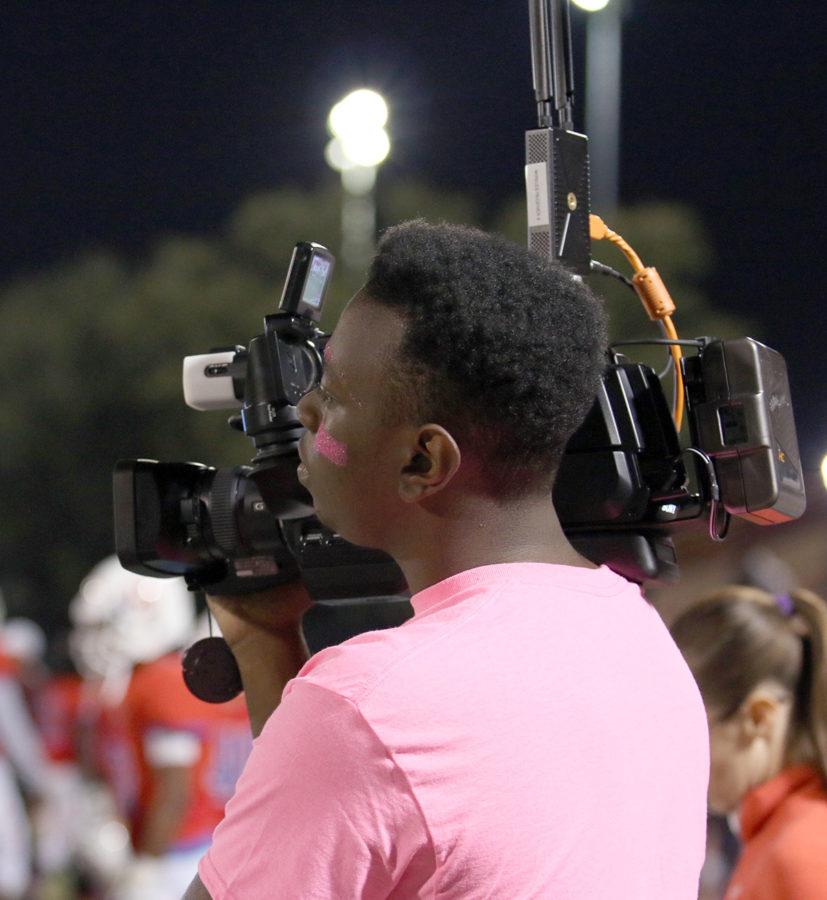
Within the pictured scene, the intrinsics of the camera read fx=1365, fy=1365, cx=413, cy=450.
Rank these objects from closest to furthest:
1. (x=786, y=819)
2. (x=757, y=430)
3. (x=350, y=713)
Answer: (x=350, y=713) → (x=757, y=430) → (x=786, y=819)

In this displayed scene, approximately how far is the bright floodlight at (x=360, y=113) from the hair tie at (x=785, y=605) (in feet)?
10.9

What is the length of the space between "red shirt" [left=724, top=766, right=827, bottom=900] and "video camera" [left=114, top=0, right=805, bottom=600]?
51 cm

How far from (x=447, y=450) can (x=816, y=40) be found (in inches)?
223

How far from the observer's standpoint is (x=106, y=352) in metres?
8.09

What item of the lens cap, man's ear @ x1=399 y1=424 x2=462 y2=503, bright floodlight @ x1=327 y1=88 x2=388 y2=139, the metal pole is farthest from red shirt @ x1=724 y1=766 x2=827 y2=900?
the metal pole

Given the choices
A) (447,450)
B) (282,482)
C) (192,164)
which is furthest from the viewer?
(192,164)

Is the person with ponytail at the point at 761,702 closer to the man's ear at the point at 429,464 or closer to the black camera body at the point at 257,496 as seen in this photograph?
the black camera body at the point at 257,496

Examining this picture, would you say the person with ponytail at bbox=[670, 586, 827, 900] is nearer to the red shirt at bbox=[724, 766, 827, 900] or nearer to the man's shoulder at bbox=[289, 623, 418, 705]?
the red shirt at bbox=[724, 766, 827, 900]

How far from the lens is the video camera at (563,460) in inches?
47.8

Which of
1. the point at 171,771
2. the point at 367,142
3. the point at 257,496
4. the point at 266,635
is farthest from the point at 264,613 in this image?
the point at 367,142

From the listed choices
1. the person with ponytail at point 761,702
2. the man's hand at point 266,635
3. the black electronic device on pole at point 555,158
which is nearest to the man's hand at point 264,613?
the man's hand at point 266,635

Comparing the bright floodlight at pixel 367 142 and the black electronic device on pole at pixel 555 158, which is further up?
the black electronic device on pole at pixel 555 158

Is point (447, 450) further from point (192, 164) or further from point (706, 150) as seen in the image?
point (192, 164)

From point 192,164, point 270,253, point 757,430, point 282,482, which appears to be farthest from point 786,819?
point 192,164
